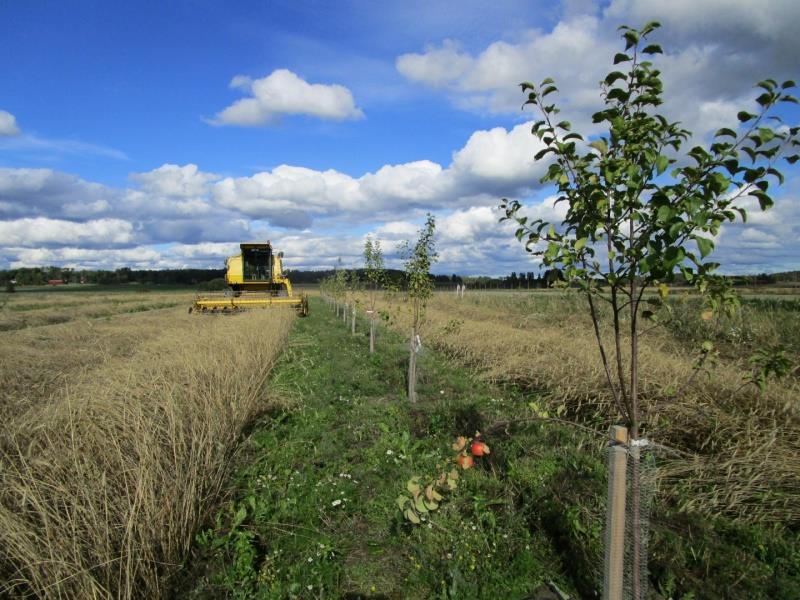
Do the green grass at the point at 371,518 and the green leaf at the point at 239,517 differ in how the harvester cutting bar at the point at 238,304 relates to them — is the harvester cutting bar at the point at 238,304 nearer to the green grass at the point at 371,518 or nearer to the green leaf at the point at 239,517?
the green grass at the point at 371,518

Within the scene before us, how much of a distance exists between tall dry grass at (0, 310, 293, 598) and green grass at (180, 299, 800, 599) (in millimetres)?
356

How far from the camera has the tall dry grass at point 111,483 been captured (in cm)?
276

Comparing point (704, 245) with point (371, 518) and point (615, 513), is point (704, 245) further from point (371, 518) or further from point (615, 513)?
point (371, 518)

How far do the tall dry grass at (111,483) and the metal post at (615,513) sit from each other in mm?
2717

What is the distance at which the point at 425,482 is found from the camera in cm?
456

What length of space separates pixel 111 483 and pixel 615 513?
350 centimetres

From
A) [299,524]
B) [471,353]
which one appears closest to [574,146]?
[299,524]

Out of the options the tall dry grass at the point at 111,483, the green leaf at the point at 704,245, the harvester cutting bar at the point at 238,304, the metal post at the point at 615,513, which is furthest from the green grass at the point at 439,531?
the harvester cutting bar at the point at 238,304

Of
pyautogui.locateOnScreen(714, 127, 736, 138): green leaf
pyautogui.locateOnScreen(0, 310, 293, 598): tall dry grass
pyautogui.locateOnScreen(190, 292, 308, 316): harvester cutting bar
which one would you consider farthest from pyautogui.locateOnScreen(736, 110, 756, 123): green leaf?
pyautogui.locateOnScreen(190, 292, 308, 316): harvester cutting bar

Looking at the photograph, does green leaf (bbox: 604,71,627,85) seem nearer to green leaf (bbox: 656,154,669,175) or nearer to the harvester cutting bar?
green leaf (bbox: 656,154,669,175)

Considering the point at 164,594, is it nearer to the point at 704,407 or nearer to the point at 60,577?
the point at 60,577

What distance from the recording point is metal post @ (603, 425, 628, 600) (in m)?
2.39

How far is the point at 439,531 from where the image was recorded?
3.95 m

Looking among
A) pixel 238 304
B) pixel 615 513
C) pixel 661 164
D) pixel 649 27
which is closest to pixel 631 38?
pixel 649 27
